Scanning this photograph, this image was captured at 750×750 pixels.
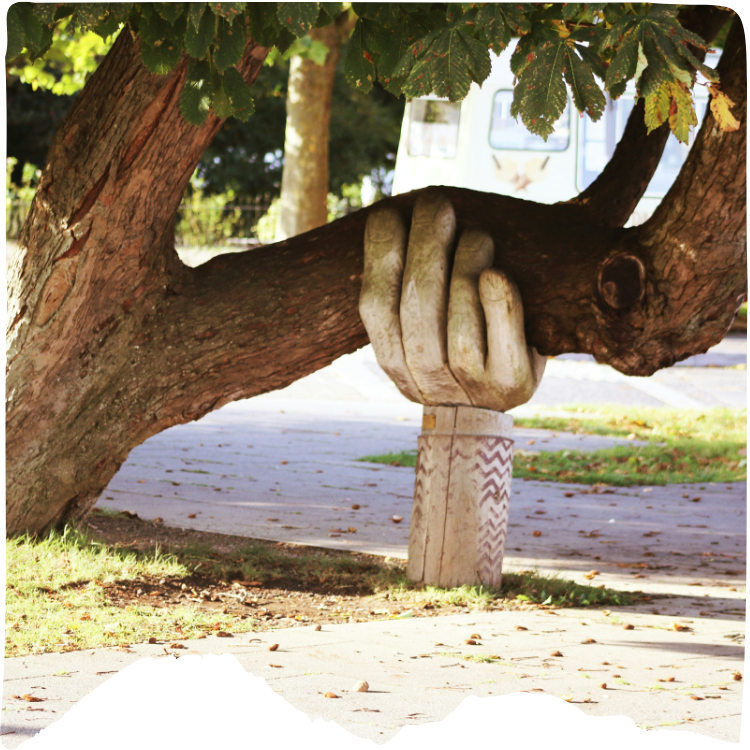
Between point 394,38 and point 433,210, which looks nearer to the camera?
point 394,38

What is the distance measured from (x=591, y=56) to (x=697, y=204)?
5.22 feet

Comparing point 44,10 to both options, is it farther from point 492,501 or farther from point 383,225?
point 492,501

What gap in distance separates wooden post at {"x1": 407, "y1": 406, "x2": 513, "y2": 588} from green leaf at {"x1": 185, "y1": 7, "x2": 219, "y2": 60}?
8.20 ft

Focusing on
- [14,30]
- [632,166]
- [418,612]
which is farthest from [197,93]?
[632,166]

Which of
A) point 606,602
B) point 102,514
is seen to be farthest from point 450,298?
point 102,514

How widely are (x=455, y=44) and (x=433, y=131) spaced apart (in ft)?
49.7

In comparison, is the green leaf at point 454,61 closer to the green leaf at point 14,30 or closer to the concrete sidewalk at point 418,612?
the green leaf at point 14,30

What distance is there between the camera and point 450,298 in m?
4.85

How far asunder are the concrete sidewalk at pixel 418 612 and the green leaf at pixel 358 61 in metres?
2.14

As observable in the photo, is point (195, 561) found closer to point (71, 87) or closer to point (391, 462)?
point (391, 462)

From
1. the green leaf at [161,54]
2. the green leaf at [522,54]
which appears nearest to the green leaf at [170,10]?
the green leaf at [161,54]

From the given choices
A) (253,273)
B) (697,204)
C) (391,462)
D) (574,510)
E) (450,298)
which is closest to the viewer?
(697,204)

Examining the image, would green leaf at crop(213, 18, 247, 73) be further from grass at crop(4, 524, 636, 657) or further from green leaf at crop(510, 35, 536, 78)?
grass at crop(4, 524, 636, 657)

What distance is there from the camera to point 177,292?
5.17 meters
